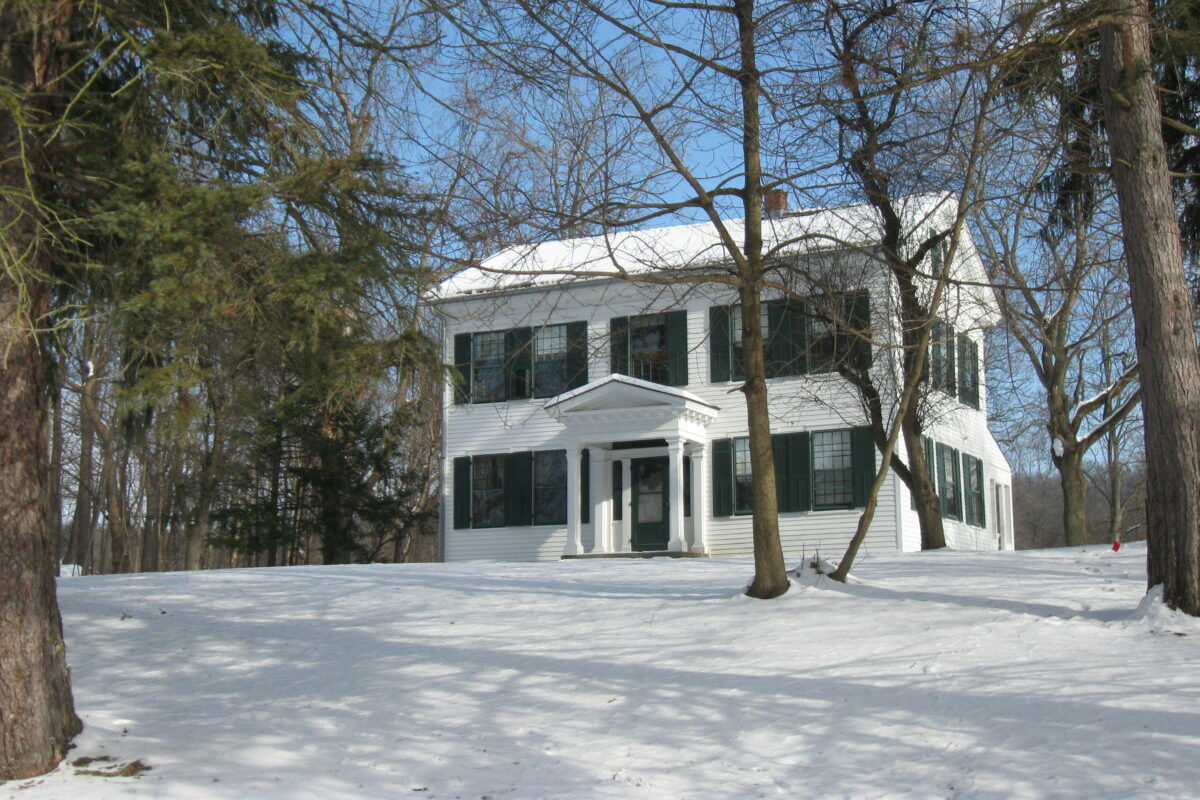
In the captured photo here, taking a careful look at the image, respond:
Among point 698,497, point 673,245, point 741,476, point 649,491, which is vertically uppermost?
point 673,245

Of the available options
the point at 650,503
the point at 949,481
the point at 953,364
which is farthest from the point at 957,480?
the point at 650,503

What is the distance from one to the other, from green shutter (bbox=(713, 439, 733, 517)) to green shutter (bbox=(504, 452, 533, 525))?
364 centimetres

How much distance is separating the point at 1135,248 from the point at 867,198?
159 inches

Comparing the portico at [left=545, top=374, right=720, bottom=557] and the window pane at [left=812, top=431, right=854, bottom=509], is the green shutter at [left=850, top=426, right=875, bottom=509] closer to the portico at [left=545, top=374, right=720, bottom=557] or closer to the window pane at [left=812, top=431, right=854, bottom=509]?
the window pane at [left=812, top=431, right=854, bottom=509]

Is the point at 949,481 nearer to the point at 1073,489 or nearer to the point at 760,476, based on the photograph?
the point at 1073,489

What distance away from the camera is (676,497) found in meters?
19.8

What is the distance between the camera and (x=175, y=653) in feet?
30.9

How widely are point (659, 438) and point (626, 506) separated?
1824mm

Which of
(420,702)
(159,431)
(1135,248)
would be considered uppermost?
(1135,248)

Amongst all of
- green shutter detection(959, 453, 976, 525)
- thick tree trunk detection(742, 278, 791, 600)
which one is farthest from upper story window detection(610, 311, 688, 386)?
thick tree trunk detection(742, 278, 791, 600)

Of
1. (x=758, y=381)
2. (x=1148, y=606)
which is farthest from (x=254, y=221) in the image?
(x=1148, y=606)

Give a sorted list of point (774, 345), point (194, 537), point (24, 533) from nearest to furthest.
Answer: point (24, 533) → point (774, 345) → point (194, 537)

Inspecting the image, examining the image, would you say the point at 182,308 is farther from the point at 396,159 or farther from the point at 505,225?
the point at 505,225

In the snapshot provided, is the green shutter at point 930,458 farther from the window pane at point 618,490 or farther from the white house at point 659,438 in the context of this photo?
the window pane at point 618,490
